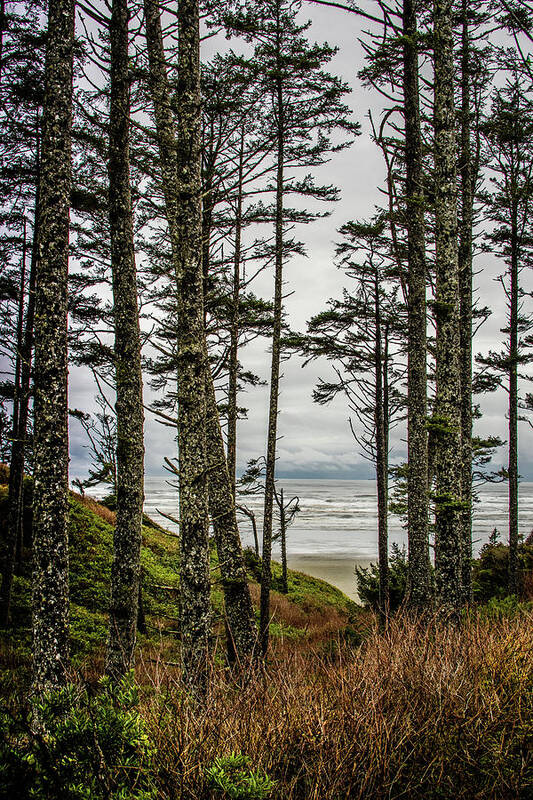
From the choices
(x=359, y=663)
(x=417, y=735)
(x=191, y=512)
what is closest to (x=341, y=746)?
(x=417, y=735)

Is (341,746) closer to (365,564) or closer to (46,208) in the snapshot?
(46,208)

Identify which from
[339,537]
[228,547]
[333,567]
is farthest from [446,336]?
[339,537]

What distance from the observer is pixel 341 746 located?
2875 mm

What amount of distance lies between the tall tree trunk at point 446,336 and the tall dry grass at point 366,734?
257 centimetres

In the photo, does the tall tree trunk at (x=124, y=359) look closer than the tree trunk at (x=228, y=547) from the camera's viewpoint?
Yes

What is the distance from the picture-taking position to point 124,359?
6926mm

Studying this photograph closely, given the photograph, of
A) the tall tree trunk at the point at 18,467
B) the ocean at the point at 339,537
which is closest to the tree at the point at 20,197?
the tall tree trunk at the point at 18,467

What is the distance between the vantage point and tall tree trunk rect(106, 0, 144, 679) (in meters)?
6.77

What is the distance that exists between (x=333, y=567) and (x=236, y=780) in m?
29.1

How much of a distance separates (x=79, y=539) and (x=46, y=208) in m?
11.6

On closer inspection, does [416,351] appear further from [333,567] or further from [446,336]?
[333,567]

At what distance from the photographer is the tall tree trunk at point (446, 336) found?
20.2 feet

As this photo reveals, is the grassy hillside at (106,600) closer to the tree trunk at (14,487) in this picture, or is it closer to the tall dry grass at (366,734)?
the tree trunk at (14,487)

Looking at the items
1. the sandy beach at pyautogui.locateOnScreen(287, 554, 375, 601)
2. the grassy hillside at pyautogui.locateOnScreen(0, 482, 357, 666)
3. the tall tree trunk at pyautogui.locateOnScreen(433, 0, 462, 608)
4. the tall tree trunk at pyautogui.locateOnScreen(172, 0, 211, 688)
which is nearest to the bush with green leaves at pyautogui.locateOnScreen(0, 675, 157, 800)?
the tall tree trunk at pyautogui.locateOnScreen(172, 0, 211, 688)
